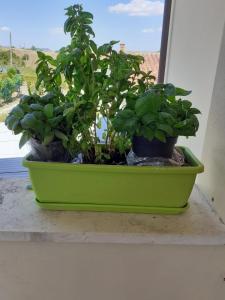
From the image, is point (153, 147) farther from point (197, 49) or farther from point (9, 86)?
point (9, 86)

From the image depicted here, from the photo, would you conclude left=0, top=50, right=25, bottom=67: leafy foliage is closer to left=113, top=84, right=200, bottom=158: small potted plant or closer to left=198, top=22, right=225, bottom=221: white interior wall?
left=113, top=84, right=200, bottom=158: small potted plant

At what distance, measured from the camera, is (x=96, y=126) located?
0.60m

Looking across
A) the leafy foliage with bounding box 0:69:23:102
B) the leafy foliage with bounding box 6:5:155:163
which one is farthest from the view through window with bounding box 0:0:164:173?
the leafy foliage with bounding box 6:5:155:163

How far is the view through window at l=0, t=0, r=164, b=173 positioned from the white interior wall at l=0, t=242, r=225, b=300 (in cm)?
33

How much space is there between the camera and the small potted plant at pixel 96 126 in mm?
510

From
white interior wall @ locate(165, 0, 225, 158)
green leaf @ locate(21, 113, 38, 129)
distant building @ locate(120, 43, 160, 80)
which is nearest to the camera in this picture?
green leaf @ locate(21, 113, 38, 129)

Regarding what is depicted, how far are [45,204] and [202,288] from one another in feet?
1.39

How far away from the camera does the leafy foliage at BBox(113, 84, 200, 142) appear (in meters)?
0.49

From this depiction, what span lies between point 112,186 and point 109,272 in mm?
214

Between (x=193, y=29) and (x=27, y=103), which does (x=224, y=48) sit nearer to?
(x=193, y=29)

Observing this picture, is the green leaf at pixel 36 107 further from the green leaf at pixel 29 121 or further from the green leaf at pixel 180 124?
the green leaf at pixel 180 124

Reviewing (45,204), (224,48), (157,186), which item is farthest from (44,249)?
(224,48)

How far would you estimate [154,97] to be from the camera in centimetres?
49

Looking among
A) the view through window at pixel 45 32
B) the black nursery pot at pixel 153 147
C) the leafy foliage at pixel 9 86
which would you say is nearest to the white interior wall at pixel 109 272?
the black nursery pot at pixel 153 147
